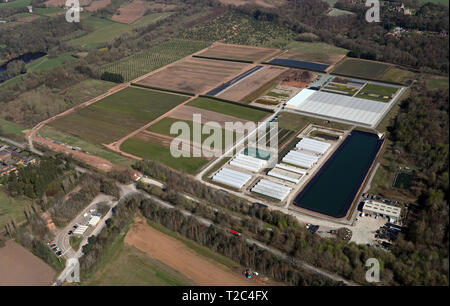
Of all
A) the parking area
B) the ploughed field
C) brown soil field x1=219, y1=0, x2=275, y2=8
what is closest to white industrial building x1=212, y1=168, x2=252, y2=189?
the parking area

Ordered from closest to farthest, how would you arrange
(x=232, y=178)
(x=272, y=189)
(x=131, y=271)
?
(x=131, y=271) → (x=272, y=189) → (x=232, y=178)

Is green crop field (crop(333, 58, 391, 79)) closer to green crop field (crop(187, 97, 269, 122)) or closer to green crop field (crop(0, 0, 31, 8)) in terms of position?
green crop field (crop(187, 97, 269, 122))

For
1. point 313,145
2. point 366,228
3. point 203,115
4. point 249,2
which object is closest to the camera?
point 366,228

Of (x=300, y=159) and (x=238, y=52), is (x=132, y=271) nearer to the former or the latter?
(x=300, y=159)

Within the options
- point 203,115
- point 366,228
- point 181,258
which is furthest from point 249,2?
point 181,258

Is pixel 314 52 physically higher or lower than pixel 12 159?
higher

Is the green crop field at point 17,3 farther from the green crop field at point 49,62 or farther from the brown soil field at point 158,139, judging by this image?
the brown soil field at point 158,139

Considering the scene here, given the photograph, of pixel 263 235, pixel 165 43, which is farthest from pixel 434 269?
pixel 165 43
